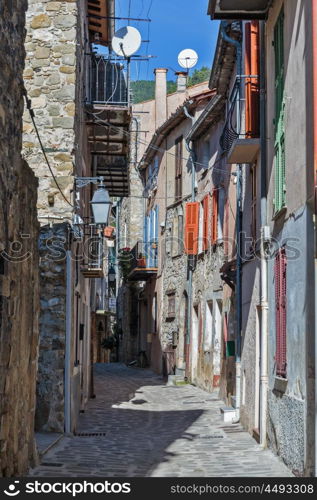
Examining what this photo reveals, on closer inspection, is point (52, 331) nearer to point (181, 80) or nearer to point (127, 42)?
point (127, 42)

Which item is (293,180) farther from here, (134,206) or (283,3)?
(134,206)

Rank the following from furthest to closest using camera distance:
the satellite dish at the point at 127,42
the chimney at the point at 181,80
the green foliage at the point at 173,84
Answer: the green foliage at the point at 173,84 → the chimney at the point at 181,80 → the satellite dish at the point at 127,42

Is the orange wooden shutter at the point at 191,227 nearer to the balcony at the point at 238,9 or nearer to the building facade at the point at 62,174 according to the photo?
Answer: the building facade at the point at 62,174

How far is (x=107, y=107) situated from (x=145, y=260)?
14.6 metres

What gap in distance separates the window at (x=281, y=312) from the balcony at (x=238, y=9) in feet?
12.0

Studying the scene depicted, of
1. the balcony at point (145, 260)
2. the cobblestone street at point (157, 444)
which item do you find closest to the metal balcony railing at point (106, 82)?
the cobblestone street at point (157, 444)

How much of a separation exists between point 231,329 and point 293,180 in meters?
8.05

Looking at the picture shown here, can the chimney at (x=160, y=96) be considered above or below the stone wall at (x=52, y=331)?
above

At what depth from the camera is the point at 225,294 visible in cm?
1816

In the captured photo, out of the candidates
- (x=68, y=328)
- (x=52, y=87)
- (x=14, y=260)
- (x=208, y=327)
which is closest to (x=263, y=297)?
(x=68, y=328)

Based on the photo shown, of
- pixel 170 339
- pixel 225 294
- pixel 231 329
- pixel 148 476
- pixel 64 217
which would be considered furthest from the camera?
pixel 170 339
